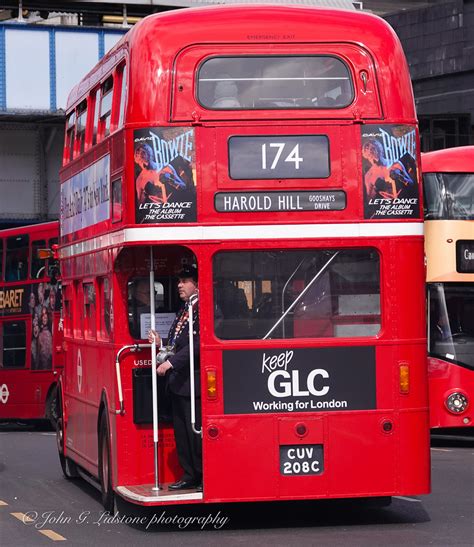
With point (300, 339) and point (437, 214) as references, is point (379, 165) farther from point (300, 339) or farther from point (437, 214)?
point (437, 214)

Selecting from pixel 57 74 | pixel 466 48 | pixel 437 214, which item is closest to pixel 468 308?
pixel 437 214

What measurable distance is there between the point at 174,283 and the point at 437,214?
805cm

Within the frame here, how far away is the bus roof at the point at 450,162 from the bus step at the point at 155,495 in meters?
9.42

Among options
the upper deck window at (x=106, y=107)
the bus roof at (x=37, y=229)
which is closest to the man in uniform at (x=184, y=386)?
the upper deck window at (x=106, y=107)

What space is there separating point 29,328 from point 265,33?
16332mm

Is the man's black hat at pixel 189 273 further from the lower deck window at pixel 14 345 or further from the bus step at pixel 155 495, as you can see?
the lower deck window at pixel 14 345

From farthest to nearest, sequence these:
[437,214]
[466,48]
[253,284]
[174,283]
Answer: [466,48], [437,214], [174,283], [253,284]

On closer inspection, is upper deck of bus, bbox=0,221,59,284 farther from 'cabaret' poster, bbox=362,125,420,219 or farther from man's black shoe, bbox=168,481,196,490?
'cabaret' poster, bbox=362,125,420,219

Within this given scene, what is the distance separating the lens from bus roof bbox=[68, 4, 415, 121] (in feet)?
39.1

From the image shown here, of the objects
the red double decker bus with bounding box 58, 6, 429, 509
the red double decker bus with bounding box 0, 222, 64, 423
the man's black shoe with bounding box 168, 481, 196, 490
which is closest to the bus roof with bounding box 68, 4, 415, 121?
the red double decker bus with bounding box 58, 6, 429, 509

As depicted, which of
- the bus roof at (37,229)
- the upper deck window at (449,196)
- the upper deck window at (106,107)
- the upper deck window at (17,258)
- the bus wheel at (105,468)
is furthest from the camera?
the upper deck window at (17,258)

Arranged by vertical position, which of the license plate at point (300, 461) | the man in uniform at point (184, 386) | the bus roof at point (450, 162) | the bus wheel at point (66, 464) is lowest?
the bus wheel at point (66, 464)

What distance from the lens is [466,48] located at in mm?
47656

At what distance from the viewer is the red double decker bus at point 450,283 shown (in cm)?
2028
